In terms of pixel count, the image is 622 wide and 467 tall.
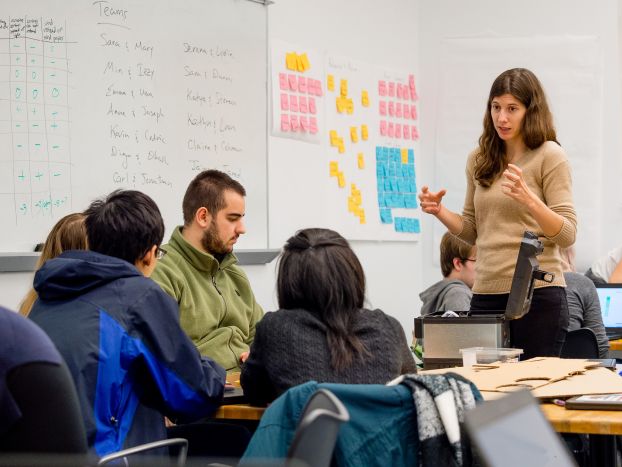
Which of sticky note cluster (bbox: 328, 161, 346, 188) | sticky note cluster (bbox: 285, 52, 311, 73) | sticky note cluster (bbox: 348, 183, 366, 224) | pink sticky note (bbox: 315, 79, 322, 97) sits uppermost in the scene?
sticky note cluster (bbox: 285, 52, 311, 73)

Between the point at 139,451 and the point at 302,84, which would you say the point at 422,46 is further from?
the point at 139,451

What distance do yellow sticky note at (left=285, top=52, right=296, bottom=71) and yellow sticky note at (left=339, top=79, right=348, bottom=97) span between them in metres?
0.47

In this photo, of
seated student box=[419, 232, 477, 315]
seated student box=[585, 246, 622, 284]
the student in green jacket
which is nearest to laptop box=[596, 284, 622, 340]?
seated student box=[585, 246, 622, 284]

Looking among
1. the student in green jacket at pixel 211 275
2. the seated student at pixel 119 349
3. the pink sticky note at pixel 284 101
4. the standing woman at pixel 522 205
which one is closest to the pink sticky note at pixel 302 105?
the pink sticky note at pixel 284 101

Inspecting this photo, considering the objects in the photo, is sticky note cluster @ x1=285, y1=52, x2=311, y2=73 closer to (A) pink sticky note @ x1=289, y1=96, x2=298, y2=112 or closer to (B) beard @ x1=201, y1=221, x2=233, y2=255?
(A) pink sticky note @ x1=289, y1=96, x2=298, y2=112

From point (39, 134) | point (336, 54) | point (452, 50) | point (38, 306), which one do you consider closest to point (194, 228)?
point (39, 134)

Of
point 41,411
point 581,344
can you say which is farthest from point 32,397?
point 581,344

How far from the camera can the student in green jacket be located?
3.22 meters

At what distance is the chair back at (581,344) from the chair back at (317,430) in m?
2.60

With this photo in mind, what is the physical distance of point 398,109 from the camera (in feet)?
20.2

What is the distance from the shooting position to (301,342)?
6.97ft

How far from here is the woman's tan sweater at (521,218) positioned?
316 centimetres

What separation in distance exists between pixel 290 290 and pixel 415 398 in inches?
21.4

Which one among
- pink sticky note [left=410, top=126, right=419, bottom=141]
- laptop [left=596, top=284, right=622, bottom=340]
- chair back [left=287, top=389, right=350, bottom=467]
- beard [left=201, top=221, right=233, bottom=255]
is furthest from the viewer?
pink sticky note [left=410, top=126, right=419, bottom=141]
